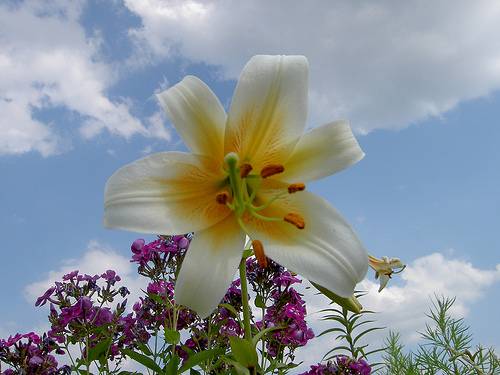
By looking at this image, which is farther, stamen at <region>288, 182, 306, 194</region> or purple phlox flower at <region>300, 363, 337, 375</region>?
purple phlox flower at <region>300, 363, 337, 375</region>

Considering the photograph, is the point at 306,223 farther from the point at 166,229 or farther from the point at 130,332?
the point at 130,332

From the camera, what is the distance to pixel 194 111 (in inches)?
58.7

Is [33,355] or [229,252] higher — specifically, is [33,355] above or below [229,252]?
above

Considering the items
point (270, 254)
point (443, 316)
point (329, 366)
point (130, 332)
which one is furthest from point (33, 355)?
point (270, 254)

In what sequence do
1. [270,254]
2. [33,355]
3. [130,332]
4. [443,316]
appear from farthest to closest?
[130,332], [33,355], [443,316], [270,254]

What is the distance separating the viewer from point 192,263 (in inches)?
55.6

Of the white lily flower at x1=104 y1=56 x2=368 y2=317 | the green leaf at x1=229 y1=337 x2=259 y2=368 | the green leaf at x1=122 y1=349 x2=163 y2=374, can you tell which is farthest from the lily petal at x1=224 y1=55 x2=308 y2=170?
the green leaf at x1=122 y1=349 x2=163 y2=374

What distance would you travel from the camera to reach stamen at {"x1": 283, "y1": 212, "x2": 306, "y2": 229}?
1.50 m

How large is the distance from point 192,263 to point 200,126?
354 millimetres

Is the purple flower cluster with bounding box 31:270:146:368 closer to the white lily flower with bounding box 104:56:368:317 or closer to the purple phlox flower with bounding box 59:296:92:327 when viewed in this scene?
the purple phlox flower with bounding box 59:296:92:327

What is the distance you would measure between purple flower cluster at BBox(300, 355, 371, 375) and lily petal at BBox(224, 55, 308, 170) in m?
1.76

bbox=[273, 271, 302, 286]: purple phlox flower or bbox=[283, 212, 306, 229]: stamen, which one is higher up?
bbox=[273, 271, 302, 286]: purple phlox flower

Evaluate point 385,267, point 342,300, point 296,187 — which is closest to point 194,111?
point 296,187

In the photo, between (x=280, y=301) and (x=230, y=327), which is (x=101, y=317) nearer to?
(x=230, y=327)
